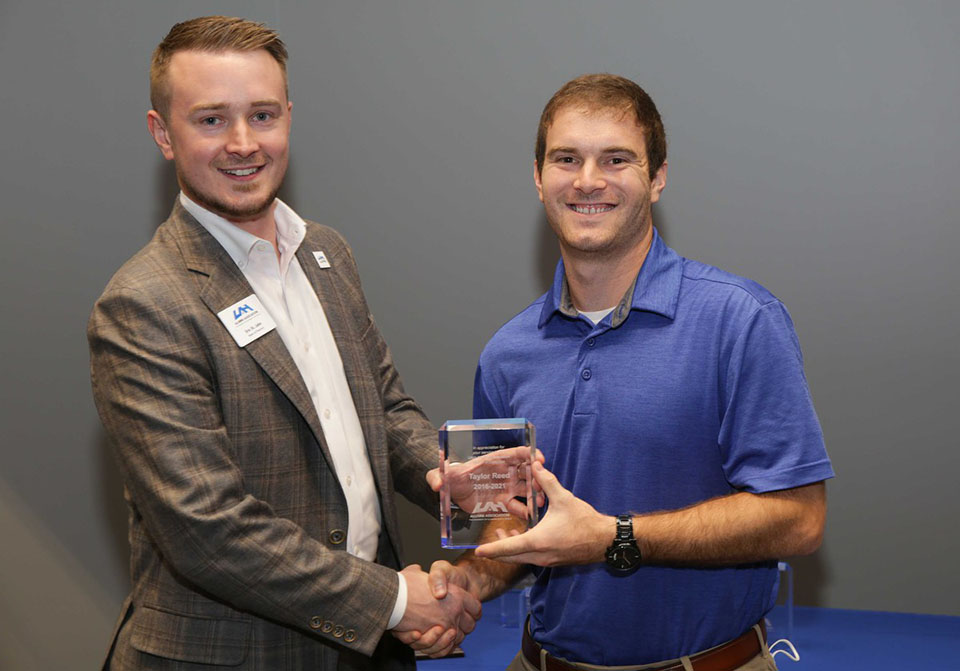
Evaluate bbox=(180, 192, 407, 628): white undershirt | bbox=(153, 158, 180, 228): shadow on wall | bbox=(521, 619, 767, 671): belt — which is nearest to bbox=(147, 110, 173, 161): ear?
bbox=(180, 192, 407, 628): white undershirt

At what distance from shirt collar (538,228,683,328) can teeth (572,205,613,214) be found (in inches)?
5.9

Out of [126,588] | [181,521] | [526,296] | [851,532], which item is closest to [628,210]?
[181,521]

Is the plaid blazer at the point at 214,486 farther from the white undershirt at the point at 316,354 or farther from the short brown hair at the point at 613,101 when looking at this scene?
the short brown hair at the point at 613,101

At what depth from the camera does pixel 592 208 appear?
7.56 feet

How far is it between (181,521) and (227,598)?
212mm

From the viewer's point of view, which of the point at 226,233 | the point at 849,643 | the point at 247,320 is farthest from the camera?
the point at 849,643

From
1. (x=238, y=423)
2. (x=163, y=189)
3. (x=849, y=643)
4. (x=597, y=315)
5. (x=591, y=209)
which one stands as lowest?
(x=849, y=643)

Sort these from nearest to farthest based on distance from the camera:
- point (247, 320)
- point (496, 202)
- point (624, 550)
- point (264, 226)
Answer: point (624, 550)
point (247, 320)
point (264, 226)
point (496, 202)

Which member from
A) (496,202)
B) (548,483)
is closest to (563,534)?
(548,483)

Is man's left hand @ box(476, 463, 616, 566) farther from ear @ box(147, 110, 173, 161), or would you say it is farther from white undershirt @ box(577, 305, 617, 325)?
ear @ box(147, 110, 173, 161)

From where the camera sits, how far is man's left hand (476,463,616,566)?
202 centimetres

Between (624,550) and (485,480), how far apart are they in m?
0.37

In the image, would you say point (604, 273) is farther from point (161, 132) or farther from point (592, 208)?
point (161, 132)

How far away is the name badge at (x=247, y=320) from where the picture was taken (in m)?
2.25
